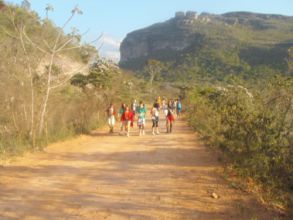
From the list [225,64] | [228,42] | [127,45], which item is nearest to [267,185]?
[225,64]

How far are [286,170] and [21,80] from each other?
10182 mm

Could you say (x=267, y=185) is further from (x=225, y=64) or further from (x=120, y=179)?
(x=225, y=64)

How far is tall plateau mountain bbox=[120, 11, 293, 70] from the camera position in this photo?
7262 cm

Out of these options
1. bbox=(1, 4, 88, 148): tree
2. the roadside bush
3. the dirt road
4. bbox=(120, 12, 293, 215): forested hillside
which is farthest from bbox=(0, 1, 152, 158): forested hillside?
the roadside bush

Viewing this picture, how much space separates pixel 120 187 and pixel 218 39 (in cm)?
7624

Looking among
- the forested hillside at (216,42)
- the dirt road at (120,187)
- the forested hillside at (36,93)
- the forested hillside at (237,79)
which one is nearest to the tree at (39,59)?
the forested hillside at (36,93)

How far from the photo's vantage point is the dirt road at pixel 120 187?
832 cm

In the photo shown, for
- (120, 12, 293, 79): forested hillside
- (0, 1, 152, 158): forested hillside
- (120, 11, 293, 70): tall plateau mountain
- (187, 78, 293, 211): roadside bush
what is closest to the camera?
(187, 78, 293, 211): roadside bush

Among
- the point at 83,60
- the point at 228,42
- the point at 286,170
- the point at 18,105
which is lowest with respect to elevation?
the point at 286,170

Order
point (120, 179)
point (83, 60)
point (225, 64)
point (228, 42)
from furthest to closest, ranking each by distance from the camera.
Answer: point (228, 42) → point (225, 64) → point (83, 60) → point (120, 179)

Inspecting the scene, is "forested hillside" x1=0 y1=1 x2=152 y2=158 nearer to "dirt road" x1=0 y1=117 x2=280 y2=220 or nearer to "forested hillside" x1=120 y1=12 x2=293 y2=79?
"dirt road" x1=0 y1=117 x2=280 y2=220

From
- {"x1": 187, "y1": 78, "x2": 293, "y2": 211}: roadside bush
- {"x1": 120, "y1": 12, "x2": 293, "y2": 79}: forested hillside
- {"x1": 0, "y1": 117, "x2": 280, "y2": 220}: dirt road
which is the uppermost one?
{"x1": 120, "y1": 12, "x2": 293, "y2": 79}: forested hillside

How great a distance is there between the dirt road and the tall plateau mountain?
4545cm

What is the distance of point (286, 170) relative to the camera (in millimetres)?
8711
